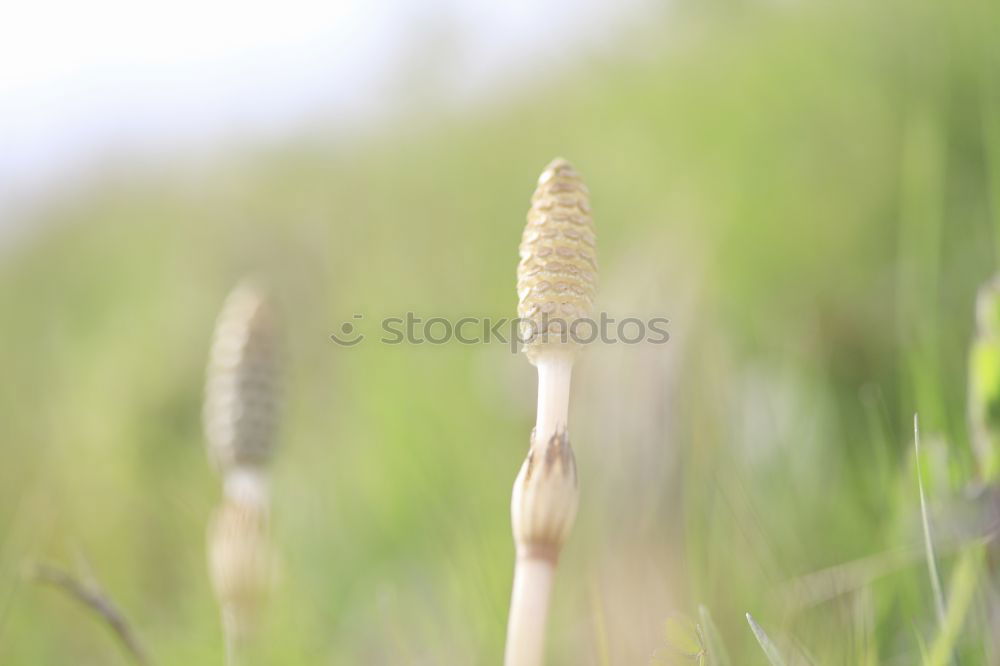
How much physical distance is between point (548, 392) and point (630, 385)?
0.53 m

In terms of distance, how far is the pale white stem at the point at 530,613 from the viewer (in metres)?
0.57

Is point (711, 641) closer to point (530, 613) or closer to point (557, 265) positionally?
point (530, 613)

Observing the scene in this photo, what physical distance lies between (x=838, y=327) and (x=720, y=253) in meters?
0.28

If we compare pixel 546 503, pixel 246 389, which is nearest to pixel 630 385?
pixel 246 389

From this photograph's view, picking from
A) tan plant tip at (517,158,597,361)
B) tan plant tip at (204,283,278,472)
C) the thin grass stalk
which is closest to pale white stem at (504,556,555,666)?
the thin grass stalk

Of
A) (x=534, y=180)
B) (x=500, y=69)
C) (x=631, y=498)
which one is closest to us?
(x=631, y=498)

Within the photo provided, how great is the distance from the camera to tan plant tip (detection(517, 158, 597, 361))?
1.89 ft

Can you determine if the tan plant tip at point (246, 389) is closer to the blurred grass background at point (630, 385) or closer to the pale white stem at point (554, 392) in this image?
the blurred grass background at point (630, 385)

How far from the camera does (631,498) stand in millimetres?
992

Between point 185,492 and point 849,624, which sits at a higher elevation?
point 185,492

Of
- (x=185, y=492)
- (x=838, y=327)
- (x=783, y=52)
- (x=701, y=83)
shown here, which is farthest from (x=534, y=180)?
(x=185, y=492)

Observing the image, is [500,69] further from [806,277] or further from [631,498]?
[631,498]

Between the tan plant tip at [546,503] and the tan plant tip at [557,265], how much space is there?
0.08 m

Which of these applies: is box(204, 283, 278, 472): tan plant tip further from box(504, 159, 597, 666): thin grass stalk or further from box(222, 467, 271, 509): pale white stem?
box(504, 159, 597, 666): thin grass stalk
